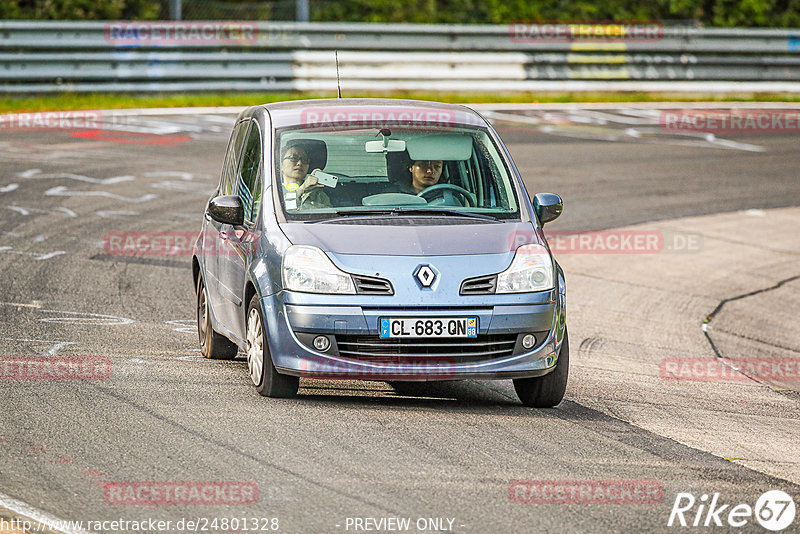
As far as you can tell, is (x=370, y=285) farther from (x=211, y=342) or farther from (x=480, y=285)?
(x=211, y=342)

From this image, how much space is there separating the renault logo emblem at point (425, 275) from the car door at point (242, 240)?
119 centimetres

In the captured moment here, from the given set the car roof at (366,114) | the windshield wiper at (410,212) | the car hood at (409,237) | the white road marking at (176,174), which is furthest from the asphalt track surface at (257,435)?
the white road marking at (176,174)

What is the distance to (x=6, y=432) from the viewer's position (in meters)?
6.45

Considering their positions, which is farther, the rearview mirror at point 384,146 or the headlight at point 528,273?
the rearview mirror at point 384,146

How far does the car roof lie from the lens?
8.28 m

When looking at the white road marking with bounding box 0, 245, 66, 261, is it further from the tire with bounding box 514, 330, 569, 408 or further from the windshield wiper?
the tire with bounding box 514, 330, 569, 408

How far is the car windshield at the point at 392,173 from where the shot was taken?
7812 millimetres

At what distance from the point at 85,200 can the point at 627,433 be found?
33.5ft

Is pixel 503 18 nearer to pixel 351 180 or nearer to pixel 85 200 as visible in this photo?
pixel 85 200

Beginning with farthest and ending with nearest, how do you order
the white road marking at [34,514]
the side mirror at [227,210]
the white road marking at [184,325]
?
the white road marking at [184,325], the side mirror at [227,210], the white road marking at [34,514]

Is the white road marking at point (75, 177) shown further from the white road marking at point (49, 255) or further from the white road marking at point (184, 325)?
the white road marking at point (184, 325)

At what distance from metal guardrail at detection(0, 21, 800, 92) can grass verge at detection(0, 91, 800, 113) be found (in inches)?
6.7

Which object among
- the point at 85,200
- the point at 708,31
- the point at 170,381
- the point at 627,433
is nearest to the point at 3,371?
the point at 170,381

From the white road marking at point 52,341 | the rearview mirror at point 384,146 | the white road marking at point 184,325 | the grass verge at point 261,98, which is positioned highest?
the rearview mirror at point 384,146
